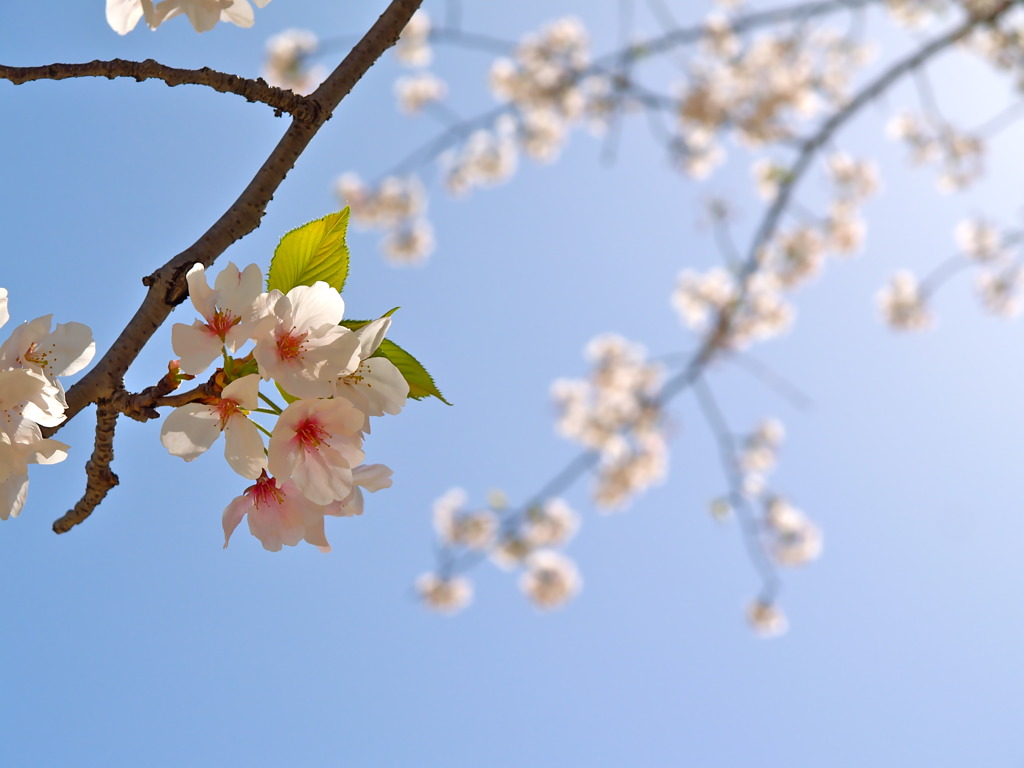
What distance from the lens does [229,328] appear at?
2.68 feet

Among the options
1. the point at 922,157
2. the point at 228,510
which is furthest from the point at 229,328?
the point at 922,157

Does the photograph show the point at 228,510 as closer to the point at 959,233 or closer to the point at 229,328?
the point at 229,328

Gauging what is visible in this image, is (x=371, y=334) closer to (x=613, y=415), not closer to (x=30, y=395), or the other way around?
(x=30, y=395)

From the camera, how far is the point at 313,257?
3.05 feet

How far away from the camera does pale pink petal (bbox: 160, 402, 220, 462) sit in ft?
2.62

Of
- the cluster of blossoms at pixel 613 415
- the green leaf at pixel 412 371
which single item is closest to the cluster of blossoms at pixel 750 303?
the cluster of blossoms at pixel 613 415

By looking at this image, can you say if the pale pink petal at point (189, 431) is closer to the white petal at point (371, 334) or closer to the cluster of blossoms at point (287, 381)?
the cluster of blossoms at point (287, 381)

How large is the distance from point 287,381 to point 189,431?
0.40ft

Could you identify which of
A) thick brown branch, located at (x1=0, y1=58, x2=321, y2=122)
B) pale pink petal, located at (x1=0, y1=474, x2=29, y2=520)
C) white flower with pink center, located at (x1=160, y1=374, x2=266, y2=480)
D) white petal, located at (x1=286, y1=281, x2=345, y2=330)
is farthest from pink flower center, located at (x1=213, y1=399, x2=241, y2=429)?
thick brown branch, located at (x1=0, y1=58, x2=321, y2=122)

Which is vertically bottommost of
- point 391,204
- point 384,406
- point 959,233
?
point 384,406

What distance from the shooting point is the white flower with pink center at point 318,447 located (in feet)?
2.70

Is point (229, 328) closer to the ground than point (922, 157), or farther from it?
closer to the ground

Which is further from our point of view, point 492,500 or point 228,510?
point 492,500

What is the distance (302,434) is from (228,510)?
175mm
